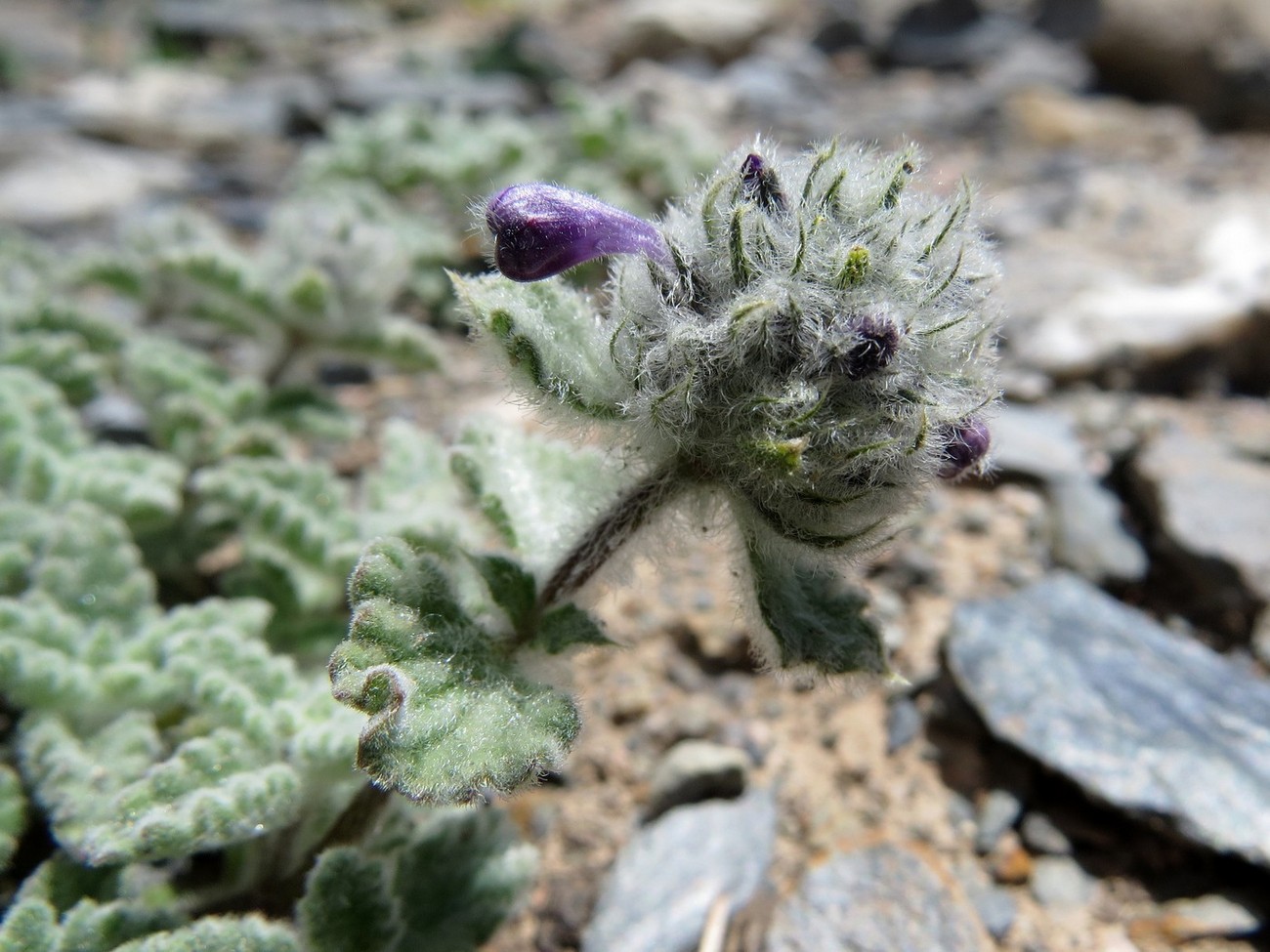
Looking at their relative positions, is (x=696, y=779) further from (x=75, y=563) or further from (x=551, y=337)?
(x=75, y=563)

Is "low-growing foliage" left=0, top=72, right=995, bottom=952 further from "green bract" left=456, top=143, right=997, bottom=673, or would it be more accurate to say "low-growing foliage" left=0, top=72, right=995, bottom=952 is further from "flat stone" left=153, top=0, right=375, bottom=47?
"flat stone" left=153, top=0, right=375, bottom=47

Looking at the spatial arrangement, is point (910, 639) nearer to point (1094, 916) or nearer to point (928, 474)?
point (1094, 916)

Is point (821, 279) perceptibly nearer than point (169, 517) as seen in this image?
Yes

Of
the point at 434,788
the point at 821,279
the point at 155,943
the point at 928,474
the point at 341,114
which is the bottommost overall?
the point at 341,114

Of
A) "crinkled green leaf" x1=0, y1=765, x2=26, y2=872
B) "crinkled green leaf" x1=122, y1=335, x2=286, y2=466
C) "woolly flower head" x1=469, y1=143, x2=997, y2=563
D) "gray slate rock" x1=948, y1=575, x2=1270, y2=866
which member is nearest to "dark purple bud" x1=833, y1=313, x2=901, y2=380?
"woolly flower head" x1=469, y1=143, x2=997, y2=563

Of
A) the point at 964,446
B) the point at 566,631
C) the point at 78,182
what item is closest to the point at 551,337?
the point at 566,631

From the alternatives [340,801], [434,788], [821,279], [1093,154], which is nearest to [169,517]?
[340,801]
